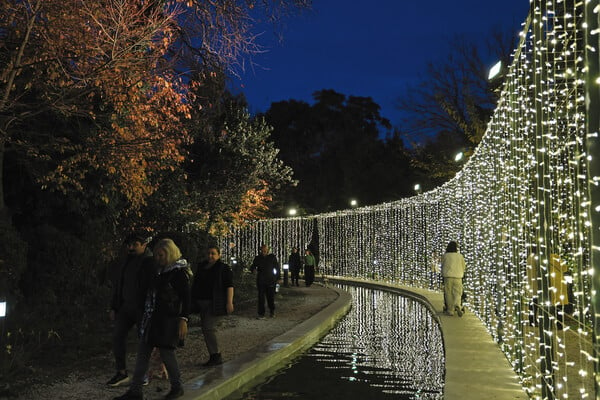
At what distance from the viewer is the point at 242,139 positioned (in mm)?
25703

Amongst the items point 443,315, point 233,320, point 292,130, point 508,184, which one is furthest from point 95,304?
point 292,130

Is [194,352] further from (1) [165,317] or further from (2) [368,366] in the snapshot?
(1) [165,317]

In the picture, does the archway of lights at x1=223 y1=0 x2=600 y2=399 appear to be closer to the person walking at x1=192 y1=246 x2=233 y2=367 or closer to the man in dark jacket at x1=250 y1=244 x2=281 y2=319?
the person walking at x1=192 y1=246 x2=233 y2=367

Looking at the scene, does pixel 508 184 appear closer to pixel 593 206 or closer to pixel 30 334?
pixel 593 206

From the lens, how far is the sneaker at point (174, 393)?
287 inches

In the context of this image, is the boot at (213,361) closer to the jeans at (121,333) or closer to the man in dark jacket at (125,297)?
the man in dark jacket at (125,297)

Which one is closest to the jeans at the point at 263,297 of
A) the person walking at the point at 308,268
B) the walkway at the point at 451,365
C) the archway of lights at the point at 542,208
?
the walkway at the point at 451,365

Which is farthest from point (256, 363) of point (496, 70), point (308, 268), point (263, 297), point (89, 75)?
point (308, 268)

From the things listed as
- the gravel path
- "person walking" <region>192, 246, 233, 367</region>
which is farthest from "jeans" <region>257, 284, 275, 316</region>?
"person walking" <region>192, 246, 233, 367</region>

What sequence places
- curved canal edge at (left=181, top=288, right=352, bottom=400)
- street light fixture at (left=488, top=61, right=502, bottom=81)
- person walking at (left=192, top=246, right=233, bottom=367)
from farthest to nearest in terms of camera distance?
street light fixture at (left=488, top=61, right=502, bottom=81), person walking at (left=192, top=246, right=233, bottom=367), curved canal edge at (left=181, top=288, right=352, bottom=400)

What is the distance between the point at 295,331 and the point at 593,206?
9850 mm

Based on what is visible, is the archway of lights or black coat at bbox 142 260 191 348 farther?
black coat at bbox 142 260 191 348

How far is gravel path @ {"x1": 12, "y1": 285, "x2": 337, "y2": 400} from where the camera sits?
25.7 ft

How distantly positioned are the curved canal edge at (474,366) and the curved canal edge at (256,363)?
266cm
